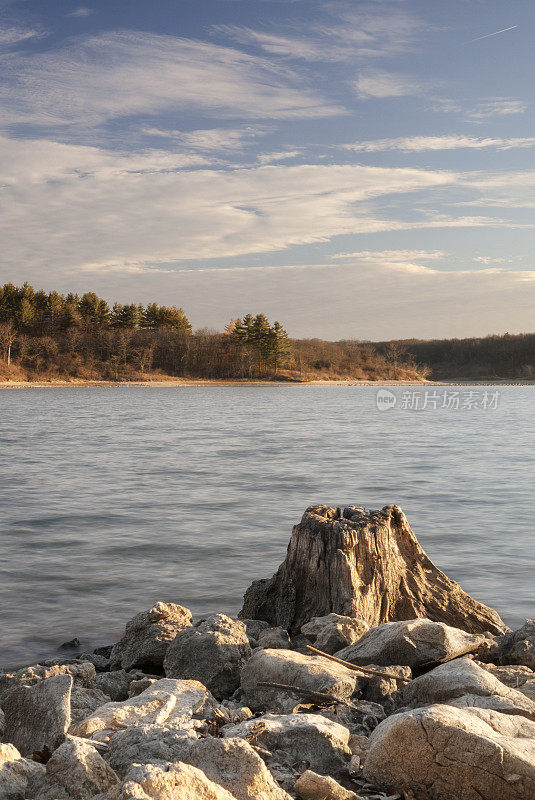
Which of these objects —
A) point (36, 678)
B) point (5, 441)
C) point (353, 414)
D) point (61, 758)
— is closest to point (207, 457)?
point (5, 441)

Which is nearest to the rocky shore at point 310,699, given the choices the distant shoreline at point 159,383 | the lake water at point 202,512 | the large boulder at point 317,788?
the large boulder at point 317,788

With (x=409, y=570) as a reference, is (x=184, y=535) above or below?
below

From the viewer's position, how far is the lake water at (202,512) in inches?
367

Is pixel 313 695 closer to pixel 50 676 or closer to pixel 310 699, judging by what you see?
pixel 310 699

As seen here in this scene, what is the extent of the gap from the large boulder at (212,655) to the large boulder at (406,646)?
769 mm

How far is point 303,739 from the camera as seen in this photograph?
12.5 feet

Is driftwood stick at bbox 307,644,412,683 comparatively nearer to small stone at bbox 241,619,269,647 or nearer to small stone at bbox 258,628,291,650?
small stone at bbox 258,628,291,650

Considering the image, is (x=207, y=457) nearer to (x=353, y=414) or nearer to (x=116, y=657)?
(x=116, y=657)

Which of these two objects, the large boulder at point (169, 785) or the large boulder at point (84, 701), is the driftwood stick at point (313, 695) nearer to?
the large boulder at point (84, 701)

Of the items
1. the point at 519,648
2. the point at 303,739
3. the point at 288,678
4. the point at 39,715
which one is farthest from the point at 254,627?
the point at 303,739

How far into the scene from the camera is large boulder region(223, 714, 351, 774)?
12.2 ft

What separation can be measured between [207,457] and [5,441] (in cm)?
1067

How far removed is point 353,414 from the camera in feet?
180

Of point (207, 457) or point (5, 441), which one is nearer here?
point (207, 457)
